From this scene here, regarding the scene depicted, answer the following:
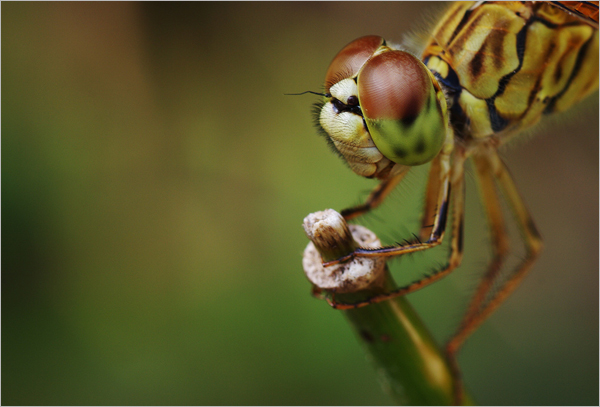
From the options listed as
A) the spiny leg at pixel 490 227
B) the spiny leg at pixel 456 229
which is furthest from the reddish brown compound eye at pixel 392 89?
the spiny leg at pixel 490 227

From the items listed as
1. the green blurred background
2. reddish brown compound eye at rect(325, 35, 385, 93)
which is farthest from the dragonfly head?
the green blurred background

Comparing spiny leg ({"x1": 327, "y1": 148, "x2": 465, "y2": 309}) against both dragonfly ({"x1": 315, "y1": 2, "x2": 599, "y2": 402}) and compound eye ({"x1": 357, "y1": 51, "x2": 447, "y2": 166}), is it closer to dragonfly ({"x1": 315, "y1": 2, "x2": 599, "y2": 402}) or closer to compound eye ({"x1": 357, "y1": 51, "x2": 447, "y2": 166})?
dragonfly ({"x1": 315, "y1": 2, "x2": 599, "y2": 402})

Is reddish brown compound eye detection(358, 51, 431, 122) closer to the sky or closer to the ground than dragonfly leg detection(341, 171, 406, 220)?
closer to the sky

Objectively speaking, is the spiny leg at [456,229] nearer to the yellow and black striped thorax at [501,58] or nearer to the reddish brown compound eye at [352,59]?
the yellow and black striped thorax at [501,58]

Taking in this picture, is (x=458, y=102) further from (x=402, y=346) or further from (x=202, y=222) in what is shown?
(x=202, y=222)

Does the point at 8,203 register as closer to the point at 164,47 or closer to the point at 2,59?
the point at 2,59

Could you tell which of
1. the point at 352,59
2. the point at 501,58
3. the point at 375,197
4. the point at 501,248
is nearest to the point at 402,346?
the point at 352,59
